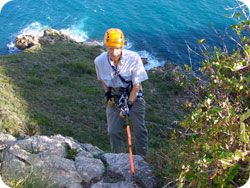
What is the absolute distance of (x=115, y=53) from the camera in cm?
694

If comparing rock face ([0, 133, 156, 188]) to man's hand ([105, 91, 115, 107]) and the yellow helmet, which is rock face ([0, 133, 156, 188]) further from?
the yellow helmet

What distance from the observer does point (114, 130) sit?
8.06 m

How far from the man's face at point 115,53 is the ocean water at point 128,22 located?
2307 cm

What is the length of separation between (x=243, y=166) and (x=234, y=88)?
804mm

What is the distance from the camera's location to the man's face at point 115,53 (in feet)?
22.5

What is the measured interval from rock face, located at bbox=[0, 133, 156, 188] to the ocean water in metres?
23.6

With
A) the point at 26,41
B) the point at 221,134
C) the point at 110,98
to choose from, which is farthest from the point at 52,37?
the point at 221,134

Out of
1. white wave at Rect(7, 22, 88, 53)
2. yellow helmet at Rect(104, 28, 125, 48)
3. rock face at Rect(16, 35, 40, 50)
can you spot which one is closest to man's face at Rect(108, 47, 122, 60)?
yellow helmet at Rect(104, 28, 125, 48)

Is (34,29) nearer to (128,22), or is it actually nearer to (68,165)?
(128,22)

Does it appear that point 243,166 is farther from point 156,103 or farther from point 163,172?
point 156,103

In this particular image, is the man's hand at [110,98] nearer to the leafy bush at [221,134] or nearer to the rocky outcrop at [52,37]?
the leafy bush at [221,134]

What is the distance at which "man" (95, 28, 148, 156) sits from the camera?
22.5 feet

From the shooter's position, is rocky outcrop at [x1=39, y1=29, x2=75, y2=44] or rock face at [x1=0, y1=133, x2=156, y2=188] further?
rocky outcrop at [x1=39, y1=29, x2=75, y2=44]

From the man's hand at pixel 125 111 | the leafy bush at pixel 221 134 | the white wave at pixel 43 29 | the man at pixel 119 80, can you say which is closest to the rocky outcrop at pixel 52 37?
the white wave at pixel 43 29
